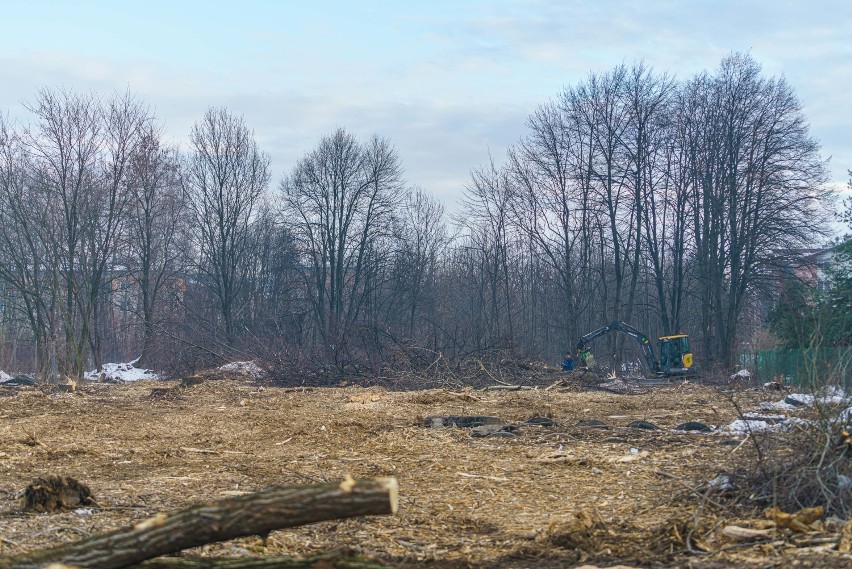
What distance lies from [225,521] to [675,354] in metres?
27.1

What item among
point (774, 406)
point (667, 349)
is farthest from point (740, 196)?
point (774, 406)

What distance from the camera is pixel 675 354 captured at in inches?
1158

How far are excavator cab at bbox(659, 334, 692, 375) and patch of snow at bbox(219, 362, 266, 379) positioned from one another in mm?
13970

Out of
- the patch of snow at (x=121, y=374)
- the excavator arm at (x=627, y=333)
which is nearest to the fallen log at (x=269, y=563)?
the excavator arm at (x=627, y=333)

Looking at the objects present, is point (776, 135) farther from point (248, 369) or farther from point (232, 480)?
point (232, 480)

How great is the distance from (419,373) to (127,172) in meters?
14.7

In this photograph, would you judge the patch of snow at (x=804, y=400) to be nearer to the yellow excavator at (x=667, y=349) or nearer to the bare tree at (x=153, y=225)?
the yellow excavator at (x=667, y=349)

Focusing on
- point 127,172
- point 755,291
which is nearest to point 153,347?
point 127,172

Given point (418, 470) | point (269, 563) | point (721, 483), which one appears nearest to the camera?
point (269, 563)

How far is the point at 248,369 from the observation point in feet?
A: 91.8

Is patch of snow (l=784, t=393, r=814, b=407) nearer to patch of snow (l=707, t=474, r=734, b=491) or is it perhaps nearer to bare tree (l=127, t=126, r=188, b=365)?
patch of snow (l=707, t=474, r=734, b=491)

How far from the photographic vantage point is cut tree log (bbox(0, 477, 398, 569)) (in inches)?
160

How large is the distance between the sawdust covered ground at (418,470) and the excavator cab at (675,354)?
11.3 metres

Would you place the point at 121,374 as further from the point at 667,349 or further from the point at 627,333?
the point at 667,349
